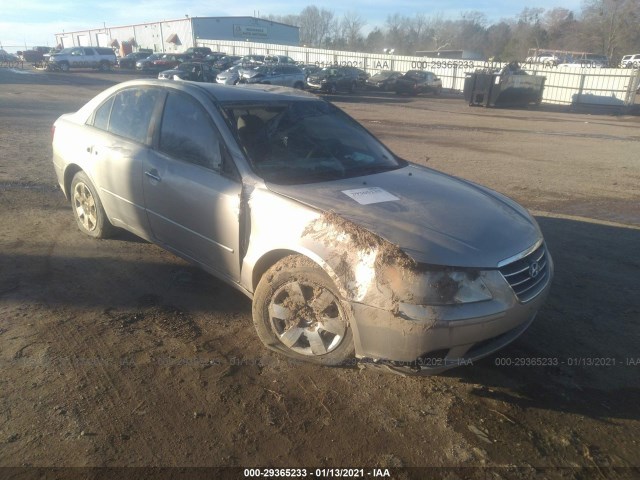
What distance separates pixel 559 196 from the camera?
7.77m

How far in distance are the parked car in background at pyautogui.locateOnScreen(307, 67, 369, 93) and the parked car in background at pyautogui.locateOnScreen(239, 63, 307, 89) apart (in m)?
1.01

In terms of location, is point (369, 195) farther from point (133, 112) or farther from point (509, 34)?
point (509, 34)

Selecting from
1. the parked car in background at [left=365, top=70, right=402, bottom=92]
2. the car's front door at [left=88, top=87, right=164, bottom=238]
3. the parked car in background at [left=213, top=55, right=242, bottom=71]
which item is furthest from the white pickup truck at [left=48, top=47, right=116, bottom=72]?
the car's front door at [left=88, top=87, right=164, bottom=238]

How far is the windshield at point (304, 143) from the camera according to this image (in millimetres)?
3465

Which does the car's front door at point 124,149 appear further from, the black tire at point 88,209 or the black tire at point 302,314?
the black tire at point 302,314

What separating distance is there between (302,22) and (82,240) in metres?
121

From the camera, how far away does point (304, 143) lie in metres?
3.82

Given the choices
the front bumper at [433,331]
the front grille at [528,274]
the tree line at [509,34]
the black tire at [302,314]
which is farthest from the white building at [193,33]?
the front bumper at [433,331]

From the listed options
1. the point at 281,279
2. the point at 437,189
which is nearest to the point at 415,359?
the point at 281,279

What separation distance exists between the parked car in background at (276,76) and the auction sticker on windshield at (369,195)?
22953 millimetres

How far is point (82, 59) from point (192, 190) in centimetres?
4214

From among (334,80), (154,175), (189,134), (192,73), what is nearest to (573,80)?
(334,80)

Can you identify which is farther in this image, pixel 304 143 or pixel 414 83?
pixel 414 83

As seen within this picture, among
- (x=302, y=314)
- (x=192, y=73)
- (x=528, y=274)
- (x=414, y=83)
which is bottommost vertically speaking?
(x=302, y=314)
